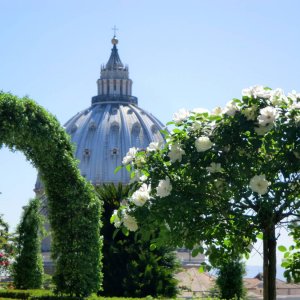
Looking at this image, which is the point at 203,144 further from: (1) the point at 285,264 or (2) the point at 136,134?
(2) the point at 136,134

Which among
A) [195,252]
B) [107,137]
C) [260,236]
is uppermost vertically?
[107,137]

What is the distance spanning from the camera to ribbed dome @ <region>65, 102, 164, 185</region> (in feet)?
394

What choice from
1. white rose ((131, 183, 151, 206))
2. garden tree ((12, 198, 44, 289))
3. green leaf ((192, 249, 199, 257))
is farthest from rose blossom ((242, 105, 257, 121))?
garden tree ((12, 198, 44, 289))

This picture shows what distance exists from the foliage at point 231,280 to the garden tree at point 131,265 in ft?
6.05

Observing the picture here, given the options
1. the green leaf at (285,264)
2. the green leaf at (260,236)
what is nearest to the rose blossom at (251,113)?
the green leaf at (260,236)

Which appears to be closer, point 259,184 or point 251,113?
point 259,184

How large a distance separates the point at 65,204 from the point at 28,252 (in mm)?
8196

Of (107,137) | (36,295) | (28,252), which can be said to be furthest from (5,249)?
(107,137)

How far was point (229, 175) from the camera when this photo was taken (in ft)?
28.3

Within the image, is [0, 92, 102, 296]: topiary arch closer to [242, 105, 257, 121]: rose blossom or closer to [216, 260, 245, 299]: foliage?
[242, 105, 257, 121]: rose blossom

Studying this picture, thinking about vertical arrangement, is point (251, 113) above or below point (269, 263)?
above

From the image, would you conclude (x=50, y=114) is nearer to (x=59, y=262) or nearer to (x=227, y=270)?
(x=59, y=262)

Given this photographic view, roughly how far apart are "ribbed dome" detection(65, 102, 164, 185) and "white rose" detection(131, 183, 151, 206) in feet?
354

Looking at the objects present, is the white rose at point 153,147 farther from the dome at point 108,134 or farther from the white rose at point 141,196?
the dome at point 108,134
